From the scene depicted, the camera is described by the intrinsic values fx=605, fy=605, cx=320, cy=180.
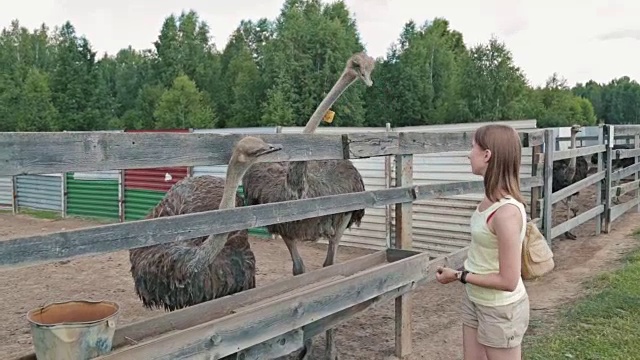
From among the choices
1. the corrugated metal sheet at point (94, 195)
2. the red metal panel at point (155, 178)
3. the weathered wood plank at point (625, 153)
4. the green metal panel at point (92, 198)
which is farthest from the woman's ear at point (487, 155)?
the green metal panel at point (92, 198)

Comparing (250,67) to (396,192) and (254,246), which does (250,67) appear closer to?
(254,246)

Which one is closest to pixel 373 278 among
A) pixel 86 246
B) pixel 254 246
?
pixel 86 246

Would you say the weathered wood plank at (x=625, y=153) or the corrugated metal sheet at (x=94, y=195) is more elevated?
the weathered wood plank at (x=625, y=153)

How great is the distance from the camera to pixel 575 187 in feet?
23.1

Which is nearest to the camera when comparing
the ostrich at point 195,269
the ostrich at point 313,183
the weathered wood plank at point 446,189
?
the ostrich at point 195,269

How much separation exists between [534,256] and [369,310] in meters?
1.72

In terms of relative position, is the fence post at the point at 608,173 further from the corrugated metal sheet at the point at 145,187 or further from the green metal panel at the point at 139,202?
the green metal panel at the point at 139,202

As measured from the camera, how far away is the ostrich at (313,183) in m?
4.39

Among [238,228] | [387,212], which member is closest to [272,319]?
[238,228]

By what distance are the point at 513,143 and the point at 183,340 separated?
1.45 m

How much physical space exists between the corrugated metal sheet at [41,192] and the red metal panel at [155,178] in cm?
233

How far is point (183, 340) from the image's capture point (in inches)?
89.2

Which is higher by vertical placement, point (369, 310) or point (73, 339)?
point (73, 339)

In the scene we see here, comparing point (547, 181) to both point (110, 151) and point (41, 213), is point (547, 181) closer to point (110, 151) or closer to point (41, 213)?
point (110, 151)
